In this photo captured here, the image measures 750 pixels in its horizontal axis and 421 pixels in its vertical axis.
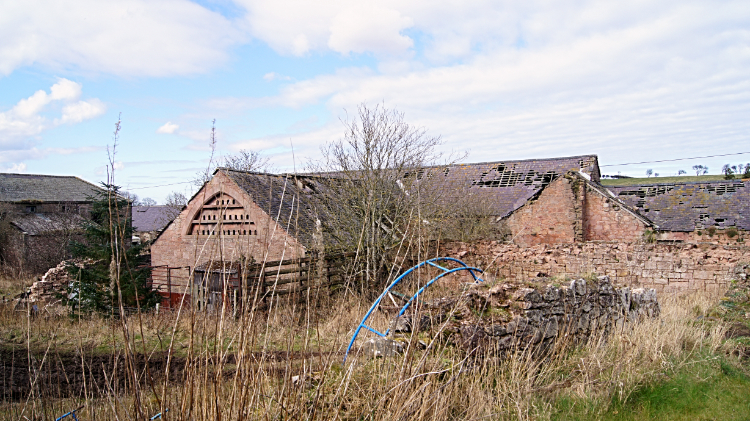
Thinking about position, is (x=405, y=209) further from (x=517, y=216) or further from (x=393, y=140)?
(x=517, y=216)

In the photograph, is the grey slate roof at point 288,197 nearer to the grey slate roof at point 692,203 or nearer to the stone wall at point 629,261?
the stone wall at point 629,261

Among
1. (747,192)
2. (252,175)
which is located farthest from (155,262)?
(747,192)

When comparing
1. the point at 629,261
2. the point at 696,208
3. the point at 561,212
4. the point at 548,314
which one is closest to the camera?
the point at 548,314

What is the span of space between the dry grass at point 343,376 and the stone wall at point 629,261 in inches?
243

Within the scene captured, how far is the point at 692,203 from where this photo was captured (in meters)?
20.0

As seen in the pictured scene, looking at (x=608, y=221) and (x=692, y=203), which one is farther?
(x=608, y=221)

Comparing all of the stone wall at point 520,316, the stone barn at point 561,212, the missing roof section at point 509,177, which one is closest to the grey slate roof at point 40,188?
the missing roof section at point 509,177

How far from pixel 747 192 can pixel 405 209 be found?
56.0 ft

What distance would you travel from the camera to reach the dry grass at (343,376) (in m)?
2.44

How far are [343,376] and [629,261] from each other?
14.2 meters

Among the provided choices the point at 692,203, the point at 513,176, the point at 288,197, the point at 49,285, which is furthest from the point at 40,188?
the point at 692,203

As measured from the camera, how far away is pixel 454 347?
5.21m

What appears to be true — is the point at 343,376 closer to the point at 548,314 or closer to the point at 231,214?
the point at 548,314

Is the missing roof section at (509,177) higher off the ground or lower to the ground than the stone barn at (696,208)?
higher
